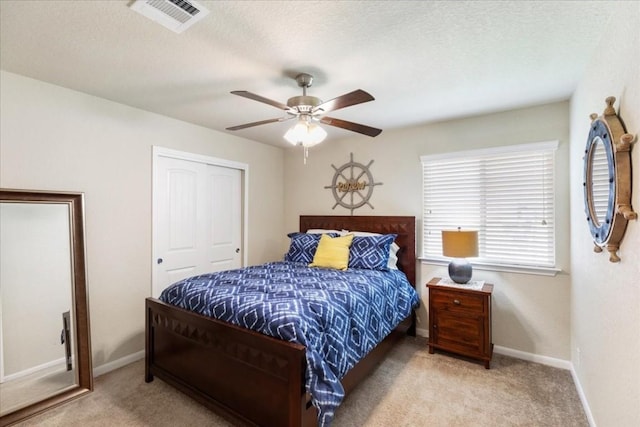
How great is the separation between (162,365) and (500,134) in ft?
12.2

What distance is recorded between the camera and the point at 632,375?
1260mm

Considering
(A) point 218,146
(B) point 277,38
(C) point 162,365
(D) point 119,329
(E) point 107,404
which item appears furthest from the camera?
(A) point 218,146

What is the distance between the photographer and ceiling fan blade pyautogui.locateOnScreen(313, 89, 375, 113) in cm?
176

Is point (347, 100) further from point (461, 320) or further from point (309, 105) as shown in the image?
point (461, 320)

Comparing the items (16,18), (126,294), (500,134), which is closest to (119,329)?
(126,294)

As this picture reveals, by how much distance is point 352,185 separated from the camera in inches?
157

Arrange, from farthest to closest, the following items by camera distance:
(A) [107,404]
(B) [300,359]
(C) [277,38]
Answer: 1. (A) [107,404]
2. (C) [277,38]
3. (B) [300,359]

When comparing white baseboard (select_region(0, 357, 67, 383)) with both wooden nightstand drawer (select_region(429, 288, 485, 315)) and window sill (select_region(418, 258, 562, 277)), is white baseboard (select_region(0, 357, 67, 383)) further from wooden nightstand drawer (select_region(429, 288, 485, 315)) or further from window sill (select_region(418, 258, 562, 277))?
window sill (select_region(418, 258, 562, 277))

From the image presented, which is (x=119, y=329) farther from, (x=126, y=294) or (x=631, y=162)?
(x=631, y=162)

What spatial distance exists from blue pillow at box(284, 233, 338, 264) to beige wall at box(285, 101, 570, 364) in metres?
0.65

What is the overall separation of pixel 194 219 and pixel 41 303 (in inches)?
59.6

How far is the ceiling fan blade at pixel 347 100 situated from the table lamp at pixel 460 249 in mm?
1686

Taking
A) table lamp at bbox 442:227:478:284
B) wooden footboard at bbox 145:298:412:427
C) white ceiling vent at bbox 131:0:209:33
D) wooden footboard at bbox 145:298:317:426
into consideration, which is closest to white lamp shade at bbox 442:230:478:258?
table lamp at bbox 442:227:478:284

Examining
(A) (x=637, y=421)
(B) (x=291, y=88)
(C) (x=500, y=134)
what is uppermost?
(B) (x=291, y=88)
